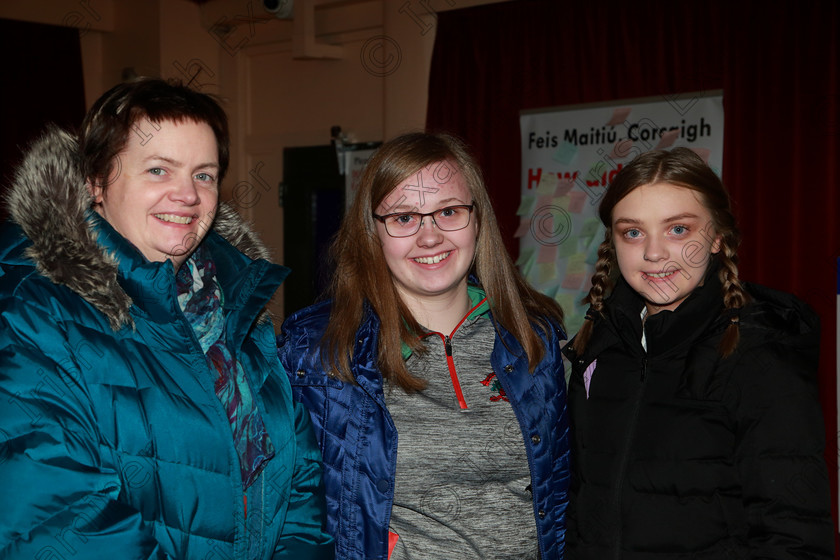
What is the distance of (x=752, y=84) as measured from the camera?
3.60 meters

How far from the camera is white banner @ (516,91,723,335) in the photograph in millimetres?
3762

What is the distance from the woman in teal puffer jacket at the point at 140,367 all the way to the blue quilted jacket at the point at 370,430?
0.17 ft

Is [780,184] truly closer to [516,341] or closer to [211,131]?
[516,341]

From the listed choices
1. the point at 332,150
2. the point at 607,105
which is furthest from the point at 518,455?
the point at 332,150

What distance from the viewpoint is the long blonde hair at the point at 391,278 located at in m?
1.76

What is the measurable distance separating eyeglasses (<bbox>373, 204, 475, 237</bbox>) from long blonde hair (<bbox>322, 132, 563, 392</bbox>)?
6 centimetres

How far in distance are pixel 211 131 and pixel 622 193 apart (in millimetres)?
917

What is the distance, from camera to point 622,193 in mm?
1803

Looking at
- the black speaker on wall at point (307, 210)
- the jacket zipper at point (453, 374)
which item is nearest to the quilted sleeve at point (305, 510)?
the jacket zipper at point (453, 374)

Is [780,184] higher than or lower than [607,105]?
lower

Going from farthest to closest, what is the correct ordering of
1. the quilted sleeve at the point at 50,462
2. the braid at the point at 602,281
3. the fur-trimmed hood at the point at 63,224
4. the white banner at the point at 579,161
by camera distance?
the white banner at the point at 579,161
the braid at the point at 602,281
the fur-trimmed hood at the point at 63,224
the quilted sleeve at the point at 50,462

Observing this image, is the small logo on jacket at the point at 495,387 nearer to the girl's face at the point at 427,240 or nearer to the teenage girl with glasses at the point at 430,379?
the teenage girl with glasses at the point at 430,379

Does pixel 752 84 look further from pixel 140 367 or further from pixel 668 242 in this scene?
→ pixel 140 367

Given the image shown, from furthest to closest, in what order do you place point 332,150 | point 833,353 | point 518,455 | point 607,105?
point 332,150, point 607,105, point 833,353, point 518,455
